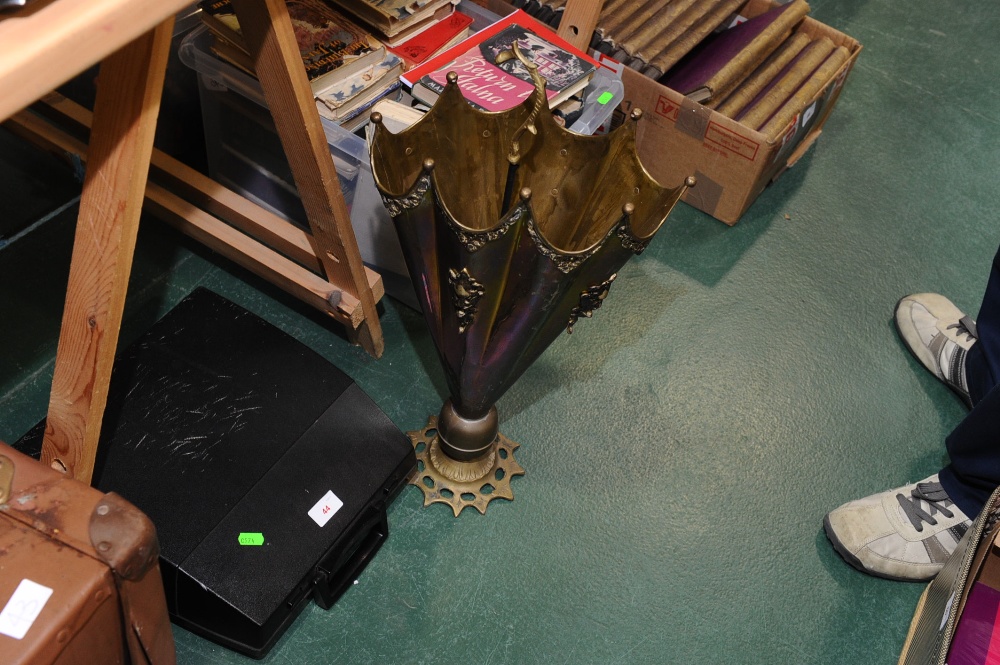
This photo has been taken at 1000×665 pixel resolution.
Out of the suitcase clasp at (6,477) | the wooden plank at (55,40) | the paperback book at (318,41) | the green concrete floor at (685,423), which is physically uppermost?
the wooden plank at (55,40)

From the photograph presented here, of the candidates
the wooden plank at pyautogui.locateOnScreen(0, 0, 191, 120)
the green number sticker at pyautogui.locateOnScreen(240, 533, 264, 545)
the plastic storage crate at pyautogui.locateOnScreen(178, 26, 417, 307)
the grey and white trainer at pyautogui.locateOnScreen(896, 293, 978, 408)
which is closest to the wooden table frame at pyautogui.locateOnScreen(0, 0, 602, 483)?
the wooden plank at pyautogui.locateOnScreen(0, 0, 191, 120)

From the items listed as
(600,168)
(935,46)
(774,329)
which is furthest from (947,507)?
(935,46)

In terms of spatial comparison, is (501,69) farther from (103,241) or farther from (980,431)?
(980,431)

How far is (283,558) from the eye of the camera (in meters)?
1.45

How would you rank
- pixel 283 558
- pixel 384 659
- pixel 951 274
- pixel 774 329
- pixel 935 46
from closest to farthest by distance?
pixel 283 558 < pixel 384 659 < pixel 774 329 < pixel 951 274 < pixel 935 46

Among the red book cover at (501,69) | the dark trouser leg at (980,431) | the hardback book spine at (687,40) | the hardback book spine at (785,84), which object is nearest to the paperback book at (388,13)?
the red book cover at (501,69)

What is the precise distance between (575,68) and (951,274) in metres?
1.21

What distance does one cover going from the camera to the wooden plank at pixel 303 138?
1.29 metres

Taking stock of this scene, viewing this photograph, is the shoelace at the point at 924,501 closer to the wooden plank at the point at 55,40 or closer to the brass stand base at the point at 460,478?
the brass stand base at the point at 460,478

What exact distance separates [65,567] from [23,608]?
0.05m

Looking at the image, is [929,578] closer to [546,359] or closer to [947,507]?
[947,507]

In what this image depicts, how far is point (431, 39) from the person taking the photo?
1989 mm

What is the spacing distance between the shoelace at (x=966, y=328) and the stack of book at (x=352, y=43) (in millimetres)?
1383

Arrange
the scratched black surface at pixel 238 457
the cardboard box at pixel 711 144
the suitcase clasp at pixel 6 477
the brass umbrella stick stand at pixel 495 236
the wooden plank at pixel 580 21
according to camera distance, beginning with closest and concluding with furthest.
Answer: the suitcase clasp at pixel 6 477 < the brass umbrella stick stand at pixel 495 236 < the scratched black surface at pixel 238 457 < the wooden plank at pixel 580 21 < the cardboard box at pixel 711 144
